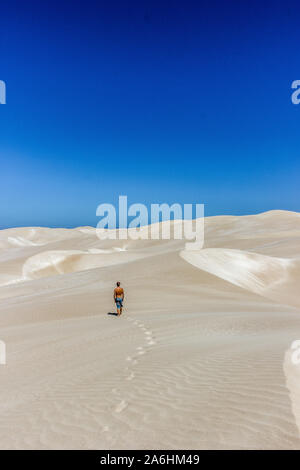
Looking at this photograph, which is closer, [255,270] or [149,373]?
[149,373]

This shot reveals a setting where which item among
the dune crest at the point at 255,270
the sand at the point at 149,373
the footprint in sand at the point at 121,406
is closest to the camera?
the sand at the point at 149,373

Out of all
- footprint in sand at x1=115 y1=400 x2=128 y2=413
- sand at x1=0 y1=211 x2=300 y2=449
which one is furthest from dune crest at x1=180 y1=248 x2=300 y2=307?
footprint in sand at x1=115 y1=400 x2=128 y2=413

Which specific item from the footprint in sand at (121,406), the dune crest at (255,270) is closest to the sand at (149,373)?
the footprint in sand at (121,406)

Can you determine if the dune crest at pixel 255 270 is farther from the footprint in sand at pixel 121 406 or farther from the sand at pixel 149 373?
the footprint in sand at pixel 121 406

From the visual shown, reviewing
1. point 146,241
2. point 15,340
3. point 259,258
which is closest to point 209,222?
point 146,241

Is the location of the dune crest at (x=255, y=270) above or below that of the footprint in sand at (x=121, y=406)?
above

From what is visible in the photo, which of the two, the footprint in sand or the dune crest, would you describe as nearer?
the footprint in sand

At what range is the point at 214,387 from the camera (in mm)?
4430

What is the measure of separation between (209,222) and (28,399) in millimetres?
74669

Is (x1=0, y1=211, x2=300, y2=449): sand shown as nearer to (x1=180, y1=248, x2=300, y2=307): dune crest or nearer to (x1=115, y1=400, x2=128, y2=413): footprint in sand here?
(x1=115, y1=400, x2=128, y2=413): footprint in sand

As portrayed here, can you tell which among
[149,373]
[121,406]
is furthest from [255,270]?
[121,406]

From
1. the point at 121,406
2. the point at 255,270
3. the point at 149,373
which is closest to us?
the point at 121,406

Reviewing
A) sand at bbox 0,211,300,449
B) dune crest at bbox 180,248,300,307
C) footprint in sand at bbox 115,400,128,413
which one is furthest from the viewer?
dune crest at bbox 180,248,300,307

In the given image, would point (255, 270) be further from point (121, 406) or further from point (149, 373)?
point (121, 406)
